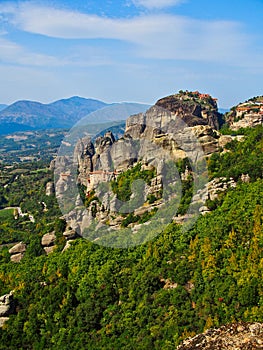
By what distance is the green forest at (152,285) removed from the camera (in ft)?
38.4

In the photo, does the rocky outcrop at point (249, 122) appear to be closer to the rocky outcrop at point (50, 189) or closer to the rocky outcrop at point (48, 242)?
the rocky outcrop at point (48, 242)

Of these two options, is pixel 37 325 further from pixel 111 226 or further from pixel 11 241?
pixel 11 241

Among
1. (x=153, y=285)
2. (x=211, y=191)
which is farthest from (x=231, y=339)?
(x=211, y=191)

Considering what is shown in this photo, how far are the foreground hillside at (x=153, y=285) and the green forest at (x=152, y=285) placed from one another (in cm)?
3

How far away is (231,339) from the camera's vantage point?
5859mm

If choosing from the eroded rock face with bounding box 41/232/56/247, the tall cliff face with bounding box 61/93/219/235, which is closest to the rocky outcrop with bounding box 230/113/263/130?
the tall cliff face with bounding box 61/93/219/235

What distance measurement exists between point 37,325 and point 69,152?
1573 cm

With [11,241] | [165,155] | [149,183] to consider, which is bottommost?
[11,241]

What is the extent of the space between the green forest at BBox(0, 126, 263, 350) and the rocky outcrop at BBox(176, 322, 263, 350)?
480 centimetres

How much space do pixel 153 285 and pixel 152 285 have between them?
32 millimetres

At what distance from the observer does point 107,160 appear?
26484 millimetres

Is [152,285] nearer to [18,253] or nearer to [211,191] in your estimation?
[211,191]

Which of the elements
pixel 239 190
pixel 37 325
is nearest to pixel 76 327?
pixel 37 325

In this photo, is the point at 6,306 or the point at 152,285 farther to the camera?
the point at 6,306
